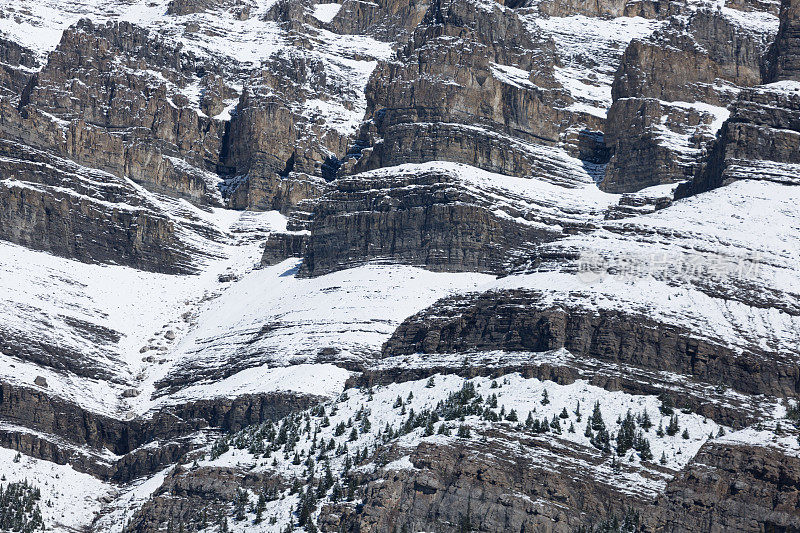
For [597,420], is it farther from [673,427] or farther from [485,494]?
[485,494]

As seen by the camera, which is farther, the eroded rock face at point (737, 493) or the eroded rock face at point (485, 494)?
the eroded rock face at point (485, 494)

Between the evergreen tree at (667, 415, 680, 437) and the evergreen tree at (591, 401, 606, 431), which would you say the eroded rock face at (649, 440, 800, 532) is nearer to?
the evergreen tree at (667, 415, 680, 437)

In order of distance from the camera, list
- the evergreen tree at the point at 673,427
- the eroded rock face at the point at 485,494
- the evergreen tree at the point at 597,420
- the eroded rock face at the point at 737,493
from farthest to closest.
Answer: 1. the evergreen tree at the point at 597,420
2. the evergreen tree at the point at 673,427
3. the eroded rock face at the point at 485,494
4. the eroded rock face at the point at 737,493

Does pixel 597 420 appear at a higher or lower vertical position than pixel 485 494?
higher

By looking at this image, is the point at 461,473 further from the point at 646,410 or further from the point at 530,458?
the point at 646,410

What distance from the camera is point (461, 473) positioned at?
188625 mm

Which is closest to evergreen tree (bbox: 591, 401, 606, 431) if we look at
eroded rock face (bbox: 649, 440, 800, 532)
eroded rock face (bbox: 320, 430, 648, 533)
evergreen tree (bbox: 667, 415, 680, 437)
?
eroded rock face (bbox: 320, 430, 648, 533)

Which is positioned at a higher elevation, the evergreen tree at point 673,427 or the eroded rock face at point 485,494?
the evergreen tree at point 673,427

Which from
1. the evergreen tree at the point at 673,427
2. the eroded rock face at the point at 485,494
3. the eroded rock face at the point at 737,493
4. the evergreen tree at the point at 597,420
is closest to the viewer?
the eroded rock face at the point at 737,493

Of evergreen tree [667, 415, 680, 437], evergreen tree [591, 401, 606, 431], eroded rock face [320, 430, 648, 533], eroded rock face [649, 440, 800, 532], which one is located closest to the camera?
eroded rock face [649, 440, 800, 532]

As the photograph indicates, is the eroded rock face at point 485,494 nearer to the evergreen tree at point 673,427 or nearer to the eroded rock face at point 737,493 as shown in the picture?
the evergreen tree at point 673,427

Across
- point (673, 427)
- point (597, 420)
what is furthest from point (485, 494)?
point (673, 427)

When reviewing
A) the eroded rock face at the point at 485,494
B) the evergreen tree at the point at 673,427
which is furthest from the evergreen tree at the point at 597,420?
the evergreen tree at the point at 673,427

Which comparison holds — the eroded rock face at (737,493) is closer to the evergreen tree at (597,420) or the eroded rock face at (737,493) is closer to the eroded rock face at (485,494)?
the eroded rock face at (485,494)
